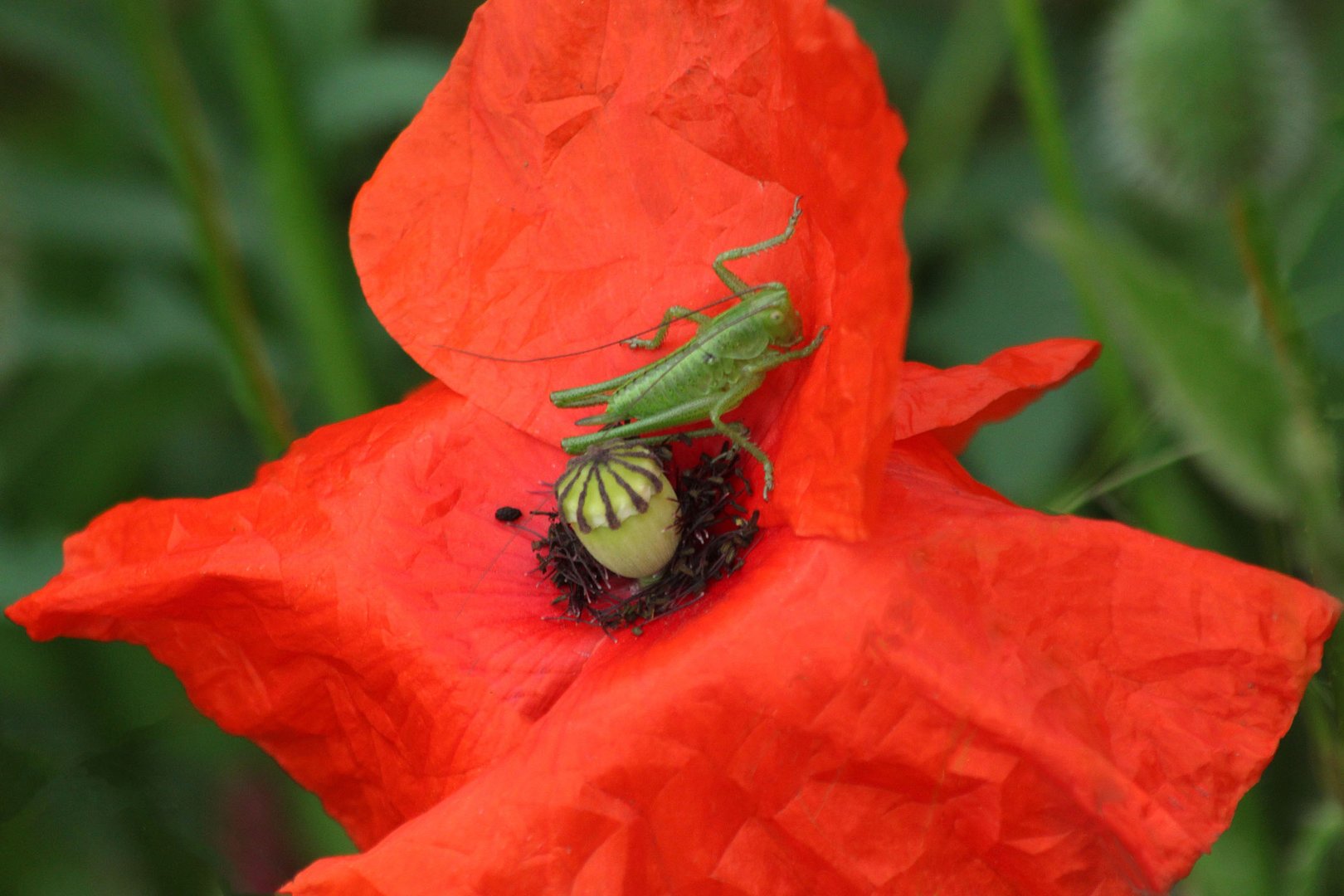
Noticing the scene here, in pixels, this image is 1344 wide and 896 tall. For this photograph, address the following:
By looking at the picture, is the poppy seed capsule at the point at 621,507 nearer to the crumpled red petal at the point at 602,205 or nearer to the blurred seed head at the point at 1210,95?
the crumpled red petal at the point at 602,205

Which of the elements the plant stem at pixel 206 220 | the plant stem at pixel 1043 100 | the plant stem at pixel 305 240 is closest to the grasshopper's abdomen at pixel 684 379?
→ the plant stem at pixel 1043 100

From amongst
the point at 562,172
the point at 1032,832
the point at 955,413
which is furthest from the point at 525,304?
the point at 1032,832

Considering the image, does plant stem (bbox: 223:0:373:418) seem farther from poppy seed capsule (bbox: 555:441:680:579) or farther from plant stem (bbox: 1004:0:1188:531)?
plant stem (bbox: 1004:0:1188:531)

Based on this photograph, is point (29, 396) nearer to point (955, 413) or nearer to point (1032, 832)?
point (955, 413)

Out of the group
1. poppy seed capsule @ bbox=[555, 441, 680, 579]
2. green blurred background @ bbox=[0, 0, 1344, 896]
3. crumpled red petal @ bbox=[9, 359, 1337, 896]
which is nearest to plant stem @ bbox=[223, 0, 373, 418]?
green blurred background @ bbox=[0, 0, 1344, 896]

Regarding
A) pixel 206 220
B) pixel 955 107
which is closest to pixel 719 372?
pixel 206 220
